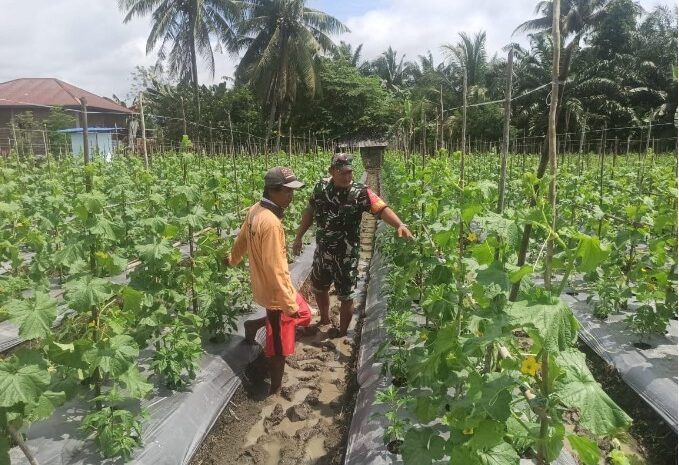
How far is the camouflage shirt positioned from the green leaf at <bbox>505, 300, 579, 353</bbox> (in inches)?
117

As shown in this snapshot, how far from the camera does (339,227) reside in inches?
196

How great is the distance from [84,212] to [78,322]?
0.64 m

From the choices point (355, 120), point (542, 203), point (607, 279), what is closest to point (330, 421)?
point (542, 203)

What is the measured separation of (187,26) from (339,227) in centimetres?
2588

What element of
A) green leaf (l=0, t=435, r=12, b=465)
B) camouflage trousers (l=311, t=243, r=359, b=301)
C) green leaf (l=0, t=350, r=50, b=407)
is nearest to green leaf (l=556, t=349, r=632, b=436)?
green leaf (l=0, t=350, r=50, b=407)

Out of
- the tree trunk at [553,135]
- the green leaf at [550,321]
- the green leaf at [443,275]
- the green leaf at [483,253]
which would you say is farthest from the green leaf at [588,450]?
the green leaf at [443,275]

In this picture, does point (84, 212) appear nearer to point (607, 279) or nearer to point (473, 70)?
point (607, 279)

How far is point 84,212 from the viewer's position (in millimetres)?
2822

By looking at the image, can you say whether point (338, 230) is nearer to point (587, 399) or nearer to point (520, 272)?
point (520, 272)

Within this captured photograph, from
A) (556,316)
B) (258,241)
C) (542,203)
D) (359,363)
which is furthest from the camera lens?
(359,363)

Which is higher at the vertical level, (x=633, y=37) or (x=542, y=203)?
(x=633, y=37)

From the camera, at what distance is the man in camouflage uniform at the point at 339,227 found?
188 inches

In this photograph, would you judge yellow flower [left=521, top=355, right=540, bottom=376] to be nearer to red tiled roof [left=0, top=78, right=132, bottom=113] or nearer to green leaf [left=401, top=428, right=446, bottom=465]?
green leaf [left=401, top=428, right=446, bottom=465]

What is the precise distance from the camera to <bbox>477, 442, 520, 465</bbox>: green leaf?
2.02 metres
